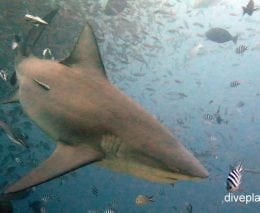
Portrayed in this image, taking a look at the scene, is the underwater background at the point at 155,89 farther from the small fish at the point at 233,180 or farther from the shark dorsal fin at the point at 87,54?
the shark dorsal fin at the point at 87,54

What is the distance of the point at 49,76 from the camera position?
12.6ft

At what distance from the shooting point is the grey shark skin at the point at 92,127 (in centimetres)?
272

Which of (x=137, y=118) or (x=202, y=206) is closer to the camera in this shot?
(x=137, y=118)

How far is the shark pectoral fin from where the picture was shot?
258cm

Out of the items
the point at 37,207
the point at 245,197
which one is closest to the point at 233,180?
the point at 37,207

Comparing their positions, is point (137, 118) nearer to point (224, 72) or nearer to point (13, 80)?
point (13, 80)

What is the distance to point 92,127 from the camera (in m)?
Answer: 3.10

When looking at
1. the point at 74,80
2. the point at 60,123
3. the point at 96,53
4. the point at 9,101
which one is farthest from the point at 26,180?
the point at 9,101

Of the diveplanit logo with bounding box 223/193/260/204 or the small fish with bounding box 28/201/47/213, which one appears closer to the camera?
the small fish with bounding box 28/201/47/213

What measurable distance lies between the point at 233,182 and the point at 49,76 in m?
3.64

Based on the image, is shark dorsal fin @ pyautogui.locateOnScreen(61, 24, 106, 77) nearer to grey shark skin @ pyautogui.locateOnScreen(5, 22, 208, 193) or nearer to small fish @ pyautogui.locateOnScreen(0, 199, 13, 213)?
grey shark skin @ pyautogui.locateOnScreen(5, 22, 208, 193)

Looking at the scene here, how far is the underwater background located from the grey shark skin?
73.1 inches

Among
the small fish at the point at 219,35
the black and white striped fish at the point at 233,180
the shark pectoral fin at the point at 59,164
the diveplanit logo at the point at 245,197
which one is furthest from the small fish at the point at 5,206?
the diveplanit logo at the point at 245,197

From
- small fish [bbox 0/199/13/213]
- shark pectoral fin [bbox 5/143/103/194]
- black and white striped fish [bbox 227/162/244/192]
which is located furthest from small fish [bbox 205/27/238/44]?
shark pectoral fin [bbox 5/143/103/194]
